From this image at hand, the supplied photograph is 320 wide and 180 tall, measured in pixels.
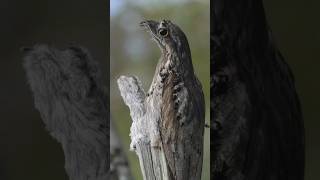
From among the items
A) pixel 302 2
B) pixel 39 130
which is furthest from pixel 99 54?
pixel 302 2

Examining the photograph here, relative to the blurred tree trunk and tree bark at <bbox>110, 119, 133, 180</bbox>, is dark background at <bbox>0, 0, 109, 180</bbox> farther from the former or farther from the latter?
tree bark at <bbox>110, 119, 133, 180</bbox>

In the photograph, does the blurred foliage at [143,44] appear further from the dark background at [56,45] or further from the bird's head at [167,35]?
the dark background at [56,45]

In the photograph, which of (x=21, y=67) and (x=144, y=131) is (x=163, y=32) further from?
(x=21, y=67)

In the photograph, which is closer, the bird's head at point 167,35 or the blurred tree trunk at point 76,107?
the bird's head at point 167,35

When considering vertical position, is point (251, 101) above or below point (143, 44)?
below

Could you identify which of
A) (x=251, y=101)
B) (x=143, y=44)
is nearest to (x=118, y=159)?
(x=143, y=44)

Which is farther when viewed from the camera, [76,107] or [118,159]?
[76,107]

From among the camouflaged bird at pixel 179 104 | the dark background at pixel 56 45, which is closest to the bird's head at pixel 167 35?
the camouflaged bird at pixel 179 104
